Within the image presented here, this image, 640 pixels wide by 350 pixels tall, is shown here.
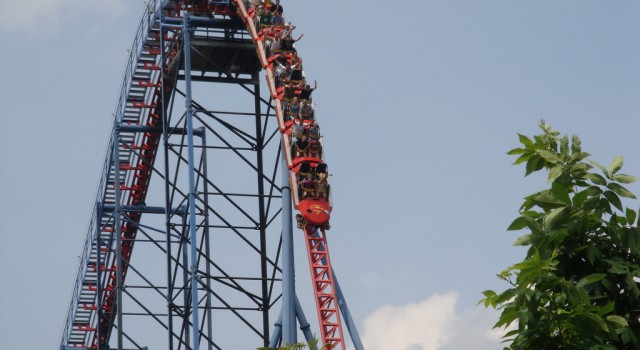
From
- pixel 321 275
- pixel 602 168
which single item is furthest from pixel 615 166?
pixel 321 275

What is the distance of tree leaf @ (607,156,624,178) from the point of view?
5461 mm

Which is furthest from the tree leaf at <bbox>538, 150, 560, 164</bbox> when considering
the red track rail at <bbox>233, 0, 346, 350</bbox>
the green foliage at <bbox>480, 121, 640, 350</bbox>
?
the red track rail at <bbox>233, 0, 346, 350</bbox>

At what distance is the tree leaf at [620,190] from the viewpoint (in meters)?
5.45

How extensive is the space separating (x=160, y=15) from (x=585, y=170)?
2325 centimetres

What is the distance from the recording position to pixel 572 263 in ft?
18.6

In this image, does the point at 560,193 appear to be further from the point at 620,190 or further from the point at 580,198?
the point at 620,190

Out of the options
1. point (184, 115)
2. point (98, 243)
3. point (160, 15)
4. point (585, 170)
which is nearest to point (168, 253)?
point (184, 115)

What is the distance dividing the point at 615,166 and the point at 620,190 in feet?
0.34

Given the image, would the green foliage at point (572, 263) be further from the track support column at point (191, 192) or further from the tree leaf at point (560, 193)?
the track support column at point (191, 192)

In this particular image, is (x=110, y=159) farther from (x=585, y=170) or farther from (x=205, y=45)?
(x=585, y=170)

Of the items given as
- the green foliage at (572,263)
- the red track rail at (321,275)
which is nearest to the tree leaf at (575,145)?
the green foliage at (572,263)

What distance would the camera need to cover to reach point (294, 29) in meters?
26.5

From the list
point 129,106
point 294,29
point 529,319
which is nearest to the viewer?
point 529,319

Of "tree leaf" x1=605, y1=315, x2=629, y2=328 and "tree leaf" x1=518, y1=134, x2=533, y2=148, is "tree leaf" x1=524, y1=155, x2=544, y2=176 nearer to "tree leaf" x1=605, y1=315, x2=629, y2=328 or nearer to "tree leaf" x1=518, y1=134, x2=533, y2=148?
"tree leaf" x1=518, y1=134, x2=533, y2=148
